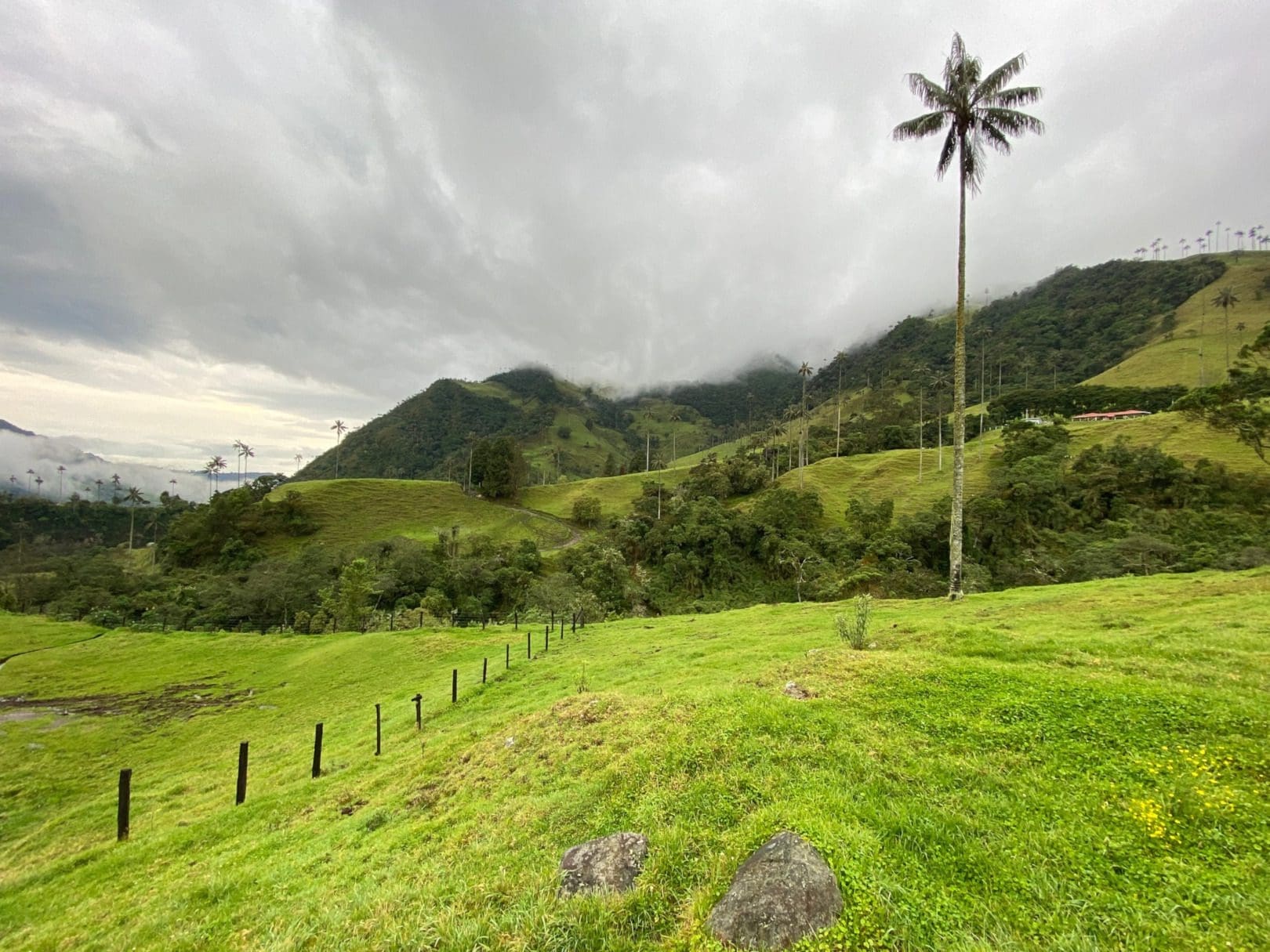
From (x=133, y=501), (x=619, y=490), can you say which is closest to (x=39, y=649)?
(x=619, y=490)

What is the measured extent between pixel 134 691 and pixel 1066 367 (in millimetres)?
194530

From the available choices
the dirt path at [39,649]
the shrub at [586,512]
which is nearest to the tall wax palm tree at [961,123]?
the dirt path at [39,649]

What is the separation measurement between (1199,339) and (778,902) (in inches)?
7013

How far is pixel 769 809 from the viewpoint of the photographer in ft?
18.7

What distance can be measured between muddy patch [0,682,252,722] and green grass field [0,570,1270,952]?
25.3 feet

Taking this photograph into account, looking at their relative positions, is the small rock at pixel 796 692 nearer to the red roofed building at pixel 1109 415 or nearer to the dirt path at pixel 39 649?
the dirt path at pixel 39 649

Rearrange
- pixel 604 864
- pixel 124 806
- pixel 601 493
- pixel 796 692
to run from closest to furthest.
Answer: pixel 604 864
pixel 796 692
pixel 124 806
pixel 601 493

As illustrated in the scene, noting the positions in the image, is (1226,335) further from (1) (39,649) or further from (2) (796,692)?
(1) (39,649)

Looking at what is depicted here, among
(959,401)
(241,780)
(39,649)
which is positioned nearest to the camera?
(241,780)

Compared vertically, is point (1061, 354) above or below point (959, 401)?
above

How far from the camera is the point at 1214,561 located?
3028 centimetres

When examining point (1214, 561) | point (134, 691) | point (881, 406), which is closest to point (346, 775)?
point (134, 691)

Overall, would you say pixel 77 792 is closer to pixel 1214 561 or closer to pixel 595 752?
pixel 595 752

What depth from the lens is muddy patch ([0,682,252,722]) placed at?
942 inches
